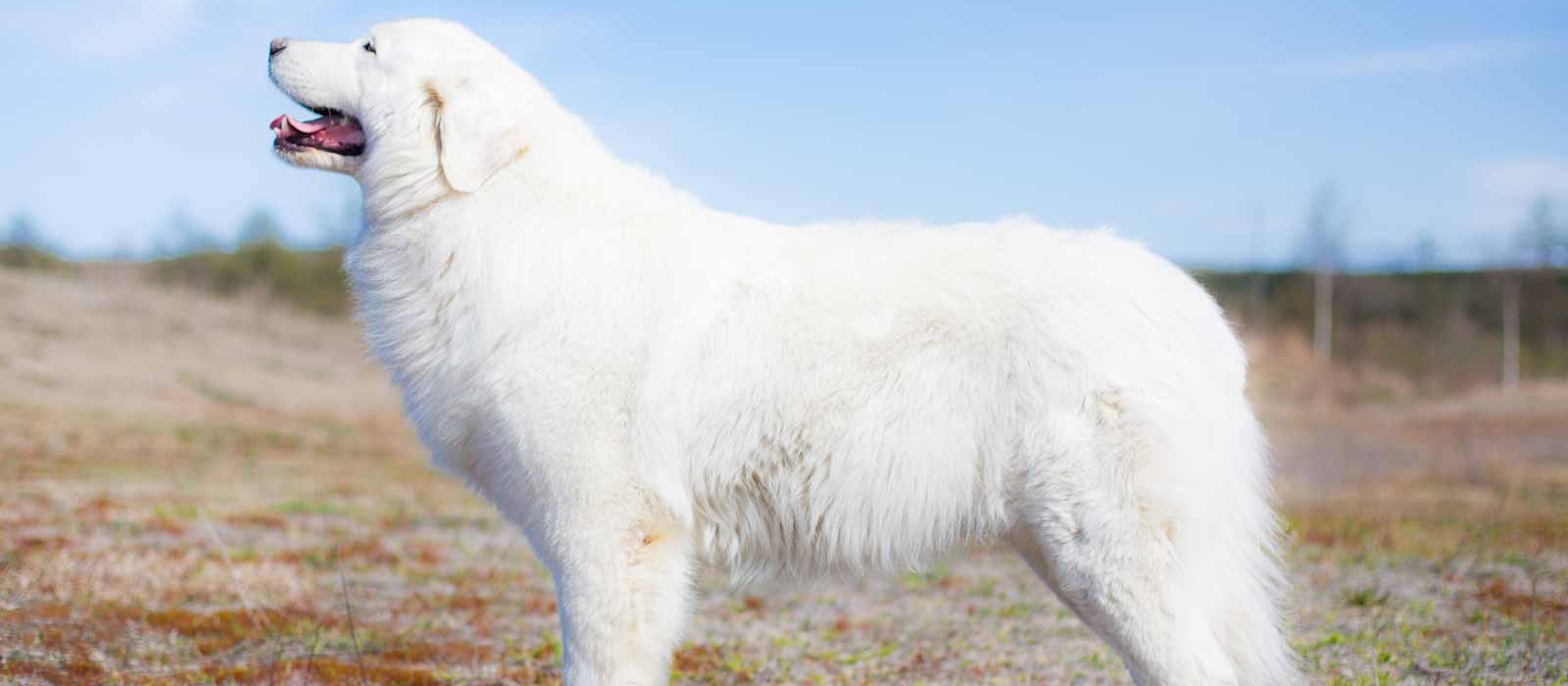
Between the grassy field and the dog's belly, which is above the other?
the dog's belly

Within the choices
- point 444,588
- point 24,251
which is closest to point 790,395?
point 444,588

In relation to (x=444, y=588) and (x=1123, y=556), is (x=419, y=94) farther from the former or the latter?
(x=444, y=588)

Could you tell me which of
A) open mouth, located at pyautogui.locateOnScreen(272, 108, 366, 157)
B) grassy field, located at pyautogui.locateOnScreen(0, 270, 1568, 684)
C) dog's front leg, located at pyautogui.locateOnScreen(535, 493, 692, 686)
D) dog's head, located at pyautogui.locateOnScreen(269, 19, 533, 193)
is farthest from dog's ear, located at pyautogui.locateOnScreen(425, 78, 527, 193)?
grassy field, located at pyautogui.locateOnScreen(0, 270, 1568, 684)

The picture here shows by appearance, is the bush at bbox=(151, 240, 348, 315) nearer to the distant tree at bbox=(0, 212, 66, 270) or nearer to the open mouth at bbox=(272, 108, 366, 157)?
the distant tree at bbox=(0, 212, 66, 270)

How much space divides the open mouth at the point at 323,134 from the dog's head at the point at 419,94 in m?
0.03

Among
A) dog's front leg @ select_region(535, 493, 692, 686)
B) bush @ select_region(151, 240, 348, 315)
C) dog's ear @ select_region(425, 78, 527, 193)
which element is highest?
dog's ear @ select_region(425, 78, 527, 193)

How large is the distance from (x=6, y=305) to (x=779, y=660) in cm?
2716

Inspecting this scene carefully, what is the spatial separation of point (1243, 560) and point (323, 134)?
135 inches

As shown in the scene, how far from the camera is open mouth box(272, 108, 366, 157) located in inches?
159

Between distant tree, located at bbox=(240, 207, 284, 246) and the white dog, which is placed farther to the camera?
distant tree, located at bbox=(240, 207, 284, 246)

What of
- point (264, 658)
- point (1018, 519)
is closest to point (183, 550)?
point (264, 658)

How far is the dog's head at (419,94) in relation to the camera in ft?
12.5

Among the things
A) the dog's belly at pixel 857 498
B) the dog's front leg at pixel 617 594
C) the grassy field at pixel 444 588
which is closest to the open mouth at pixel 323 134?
the dog's front leg at pixel 617 594

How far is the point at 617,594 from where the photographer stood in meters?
3.51
